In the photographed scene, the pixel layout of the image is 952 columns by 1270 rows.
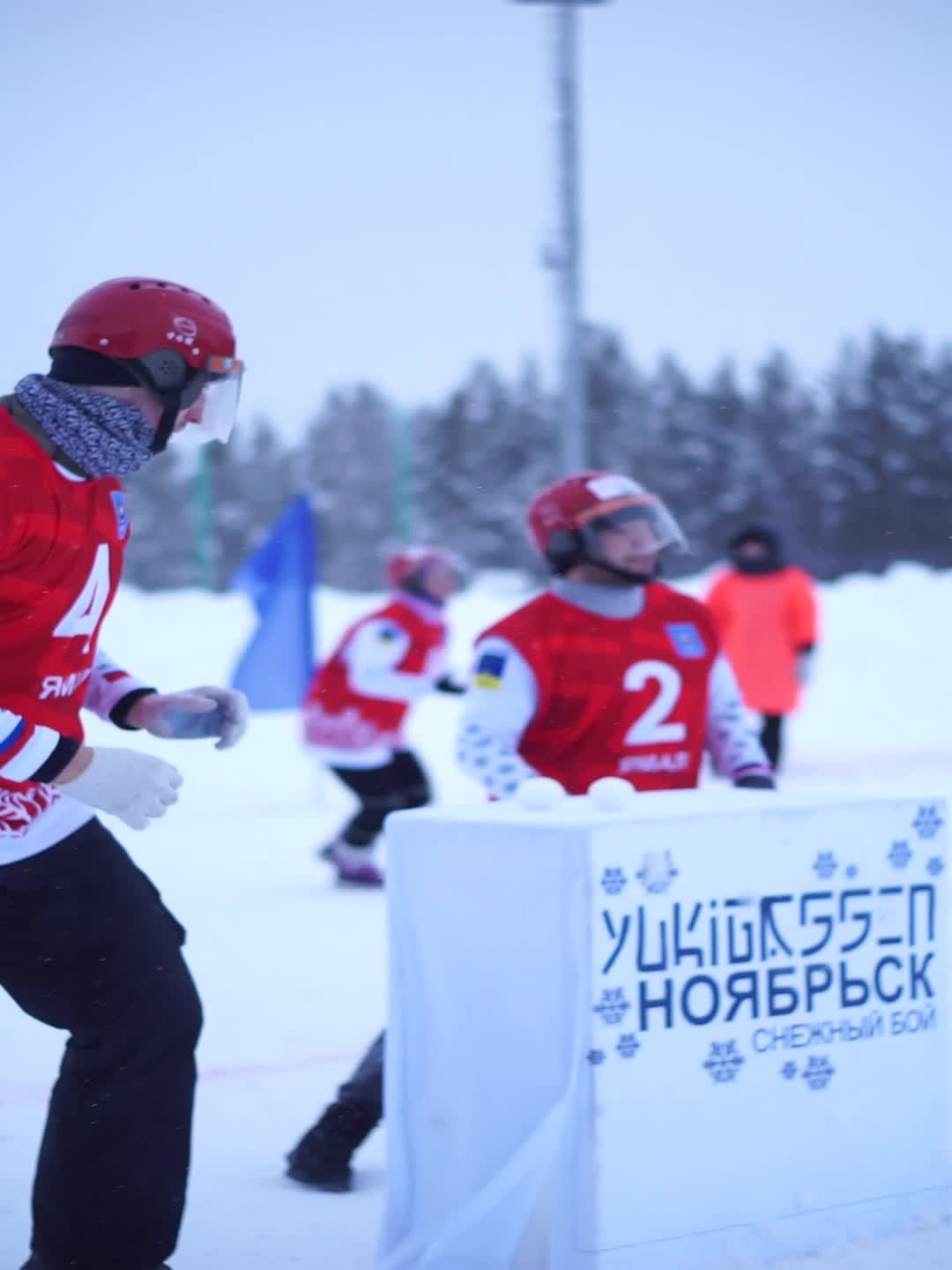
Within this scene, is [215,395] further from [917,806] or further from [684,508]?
[684,508]

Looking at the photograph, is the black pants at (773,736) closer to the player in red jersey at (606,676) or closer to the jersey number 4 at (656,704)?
the player in red jersey at (606,676)

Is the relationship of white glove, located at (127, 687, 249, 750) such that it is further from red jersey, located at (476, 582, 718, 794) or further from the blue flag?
the blue flag

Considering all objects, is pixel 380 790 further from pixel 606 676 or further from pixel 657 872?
pixel 657 872

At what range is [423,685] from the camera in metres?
9.16

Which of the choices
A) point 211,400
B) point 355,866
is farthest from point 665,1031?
point 355,866

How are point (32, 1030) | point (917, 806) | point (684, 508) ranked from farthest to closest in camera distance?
point (684, 508) < point (32, 1030) < point (917, 806)

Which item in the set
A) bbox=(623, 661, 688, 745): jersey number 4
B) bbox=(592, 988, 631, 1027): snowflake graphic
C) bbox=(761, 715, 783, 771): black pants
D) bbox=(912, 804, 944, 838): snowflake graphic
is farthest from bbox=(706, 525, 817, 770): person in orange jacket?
bbox=(592, 988, 631, 1027): snowflake graphic

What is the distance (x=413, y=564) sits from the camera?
9.18 m

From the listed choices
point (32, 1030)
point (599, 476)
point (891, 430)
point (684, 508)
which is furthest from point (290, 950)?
point (684, 508)

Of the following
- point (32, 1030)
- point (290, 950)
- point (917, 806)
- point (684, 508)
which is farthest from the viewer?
point (684, 508)

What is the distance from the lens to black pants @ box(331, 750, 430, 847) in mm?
9016

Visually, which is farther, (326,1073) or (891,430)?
(891,430)

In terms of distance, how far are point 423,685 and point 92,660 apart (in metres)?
6.04

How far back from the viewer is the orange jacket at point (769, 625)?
1244cm
